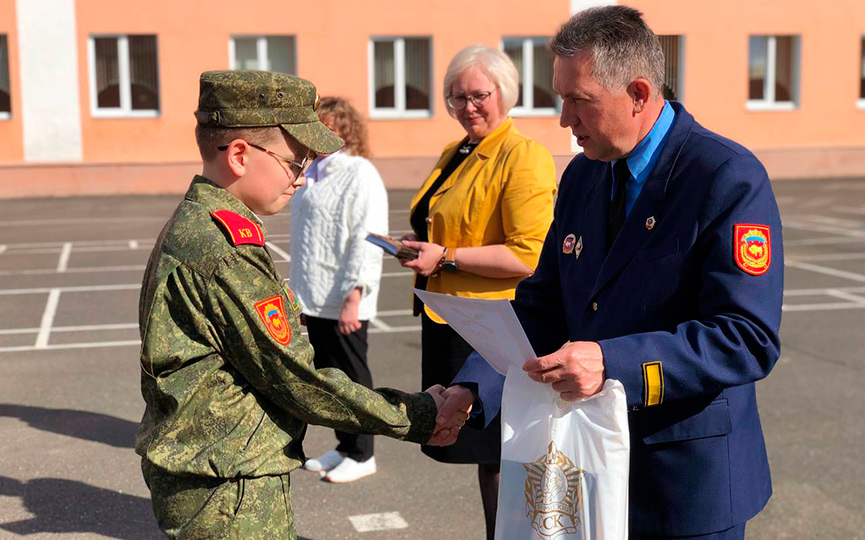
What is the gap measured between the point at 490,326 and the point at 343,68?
20.4 meters

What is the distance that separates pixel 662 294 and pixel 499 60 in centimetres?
213

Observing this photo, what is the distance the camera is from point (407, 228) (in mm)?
5633

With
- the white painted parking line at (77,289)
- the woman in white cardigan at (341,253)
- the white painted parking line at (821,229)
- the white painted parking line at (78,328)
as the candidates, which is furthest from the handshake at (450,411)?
the white painted parking line at (821,229)

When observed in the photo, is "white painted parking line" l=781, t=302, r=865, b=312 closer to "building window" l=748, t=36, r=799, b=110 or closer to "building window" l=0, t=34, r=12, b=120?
"building window" l=748, t=36, r=799, b=110

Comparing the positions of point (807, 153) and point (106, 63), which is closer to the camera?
point (106, 63)

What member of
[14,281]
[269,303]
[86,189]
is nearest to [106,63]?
[86,189]

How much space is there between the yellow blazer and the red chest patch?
179 cm

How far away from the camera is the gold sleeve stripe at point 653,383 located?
2.34m

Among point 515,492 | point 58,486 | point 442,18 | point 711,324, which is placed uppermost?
point 442,18

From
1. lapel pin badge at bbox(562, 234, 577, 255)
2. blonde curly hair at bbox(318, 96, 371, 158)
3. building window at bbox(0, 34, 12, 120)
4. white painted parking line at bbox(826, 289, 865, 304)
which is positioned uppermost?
building window at bbox(0, 34, 12, 120)

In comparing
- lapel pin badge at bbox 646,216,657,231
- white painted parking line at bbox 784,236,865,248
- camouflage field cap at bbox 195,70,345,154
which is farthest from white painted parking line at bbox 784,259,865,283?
camouflage field cap at bbox 195,70,345,154

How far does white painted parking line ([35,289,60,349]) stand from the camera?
29.3 feet

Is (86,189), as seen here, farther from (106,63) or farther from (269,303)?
(269,303)

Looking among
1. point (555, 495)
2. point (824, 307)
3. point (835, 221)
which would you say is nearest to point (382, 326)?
point (824, 307)
